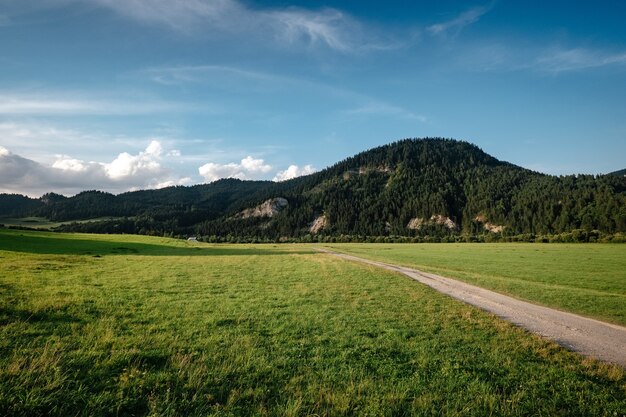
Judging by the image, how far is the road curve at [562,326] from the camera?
13.7 m

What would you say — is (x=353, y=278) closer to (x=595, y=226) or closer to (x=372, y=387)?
(x=372, y=387)

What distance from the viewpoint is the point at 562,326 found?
17.2 m

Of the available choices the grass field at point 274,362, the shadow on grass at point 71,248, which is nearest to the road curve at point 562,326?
the grass field at point 274,362

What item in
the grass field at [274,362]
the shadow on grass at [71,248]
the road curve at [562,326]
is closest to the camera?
the grass field at [274,362]

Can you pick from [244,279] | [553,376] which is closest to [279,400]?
[553,376]

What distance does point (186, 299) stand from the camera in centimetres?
2006

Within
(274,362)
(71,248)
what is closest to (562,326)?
(274,362)

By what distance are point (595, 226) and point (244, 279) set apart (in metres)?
190

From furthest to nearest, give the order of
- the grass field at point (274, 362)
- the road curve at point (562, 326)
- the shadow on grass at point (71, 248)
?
1. the shadow on grass at point (71, 248)
2. the road curve at point (562, 326)
3. the grass field at point (274, 362)

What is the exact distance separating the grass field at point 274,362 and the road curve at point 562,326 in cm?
152

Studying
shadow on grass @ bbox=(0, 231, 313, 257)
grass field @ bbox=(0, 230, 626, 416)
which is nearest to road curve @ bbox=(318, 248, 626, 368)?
grass field @ bbox=(0, 230, 626, 416)

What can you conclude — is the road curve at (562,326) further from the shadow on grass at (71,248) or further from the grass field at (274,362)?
the shadow on grass at (71,248)

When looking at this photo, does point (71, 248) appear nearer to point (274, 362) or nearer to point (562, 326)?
point (274, 362)

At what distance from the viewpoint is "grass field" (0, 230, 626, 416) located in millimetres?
7812
